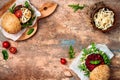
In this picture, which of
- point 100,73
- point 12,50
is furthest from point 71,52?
point 12,50

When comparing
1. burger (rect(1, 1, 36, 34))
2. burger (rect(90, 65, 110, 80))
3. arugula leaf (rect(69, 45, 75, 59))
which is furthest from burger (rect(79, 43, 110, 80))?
burger (rect(1, 1, 36, 34))

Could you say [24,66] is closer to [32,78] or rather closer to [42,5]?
[32,78]

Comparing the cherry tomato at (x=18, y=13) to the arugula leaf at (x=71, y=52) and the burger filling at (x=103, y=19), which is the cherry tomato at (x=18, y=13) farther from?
the burger filling at (x=103, y=19)

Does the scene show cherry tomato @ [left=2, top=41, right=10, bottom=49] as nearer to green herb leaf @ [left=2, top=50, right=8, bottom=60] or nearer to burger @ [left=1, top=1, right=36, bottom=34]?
green herb leaf @ [left=2, top=50, right=8, bottom=60]

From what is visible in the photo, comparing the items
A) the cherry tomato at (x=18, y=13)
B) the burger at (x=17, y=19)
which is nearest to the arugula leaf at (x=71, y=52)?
the burger at (x=17, y=19)

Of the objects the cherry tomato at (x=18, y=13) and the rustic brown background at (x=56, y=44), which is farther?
the rustic brown background at (x=56, y=44)
